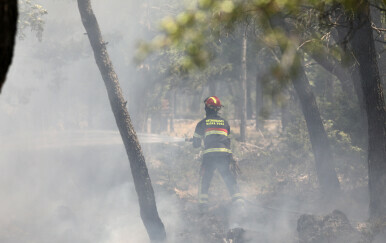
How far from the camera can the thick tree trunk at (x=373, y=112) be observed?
281 inches

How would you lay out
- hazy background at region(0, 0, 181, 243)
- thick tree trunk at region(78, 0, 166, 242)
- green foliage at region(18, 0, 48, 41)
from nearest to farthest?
thick tree trunk at region(78, 0, 166, 242) → hazy background at region(0, 0, 181, 243) → green foliage at region(18, 0, 48, 41)

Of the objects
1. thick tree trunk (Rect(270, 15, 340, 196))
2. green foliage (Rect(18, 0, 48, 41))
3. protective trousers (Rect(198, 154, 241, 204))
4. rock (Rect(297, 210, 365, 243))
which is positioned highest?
green foliage (Rect(18, 0, 48, 41))

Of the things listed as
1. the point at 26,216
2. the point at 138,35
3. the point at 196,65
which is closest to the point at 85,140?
the point at 138,35

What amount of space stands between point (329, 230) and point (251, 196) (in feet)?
15.5

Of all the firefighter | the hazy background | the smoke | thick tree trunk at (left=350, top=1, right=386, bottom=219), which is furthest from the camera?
the hazy background

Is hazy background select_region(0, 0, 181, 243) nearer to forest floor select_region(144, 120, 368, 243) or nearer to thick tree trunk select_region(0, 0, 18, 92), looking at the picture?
Answer: forest floor select_region(144, 120, 368, 243)

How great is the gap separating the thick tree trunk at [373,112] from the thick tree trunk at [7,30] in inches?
232

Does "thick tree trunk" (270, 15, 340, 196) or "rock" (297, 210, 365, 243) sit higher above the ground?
"thick tree trunk" (270, 15, 340, 196)

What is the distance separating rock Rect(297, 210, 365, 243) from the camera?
7.41 metres

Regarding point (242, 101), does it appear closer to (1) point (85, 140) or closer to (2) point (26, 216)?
(1) point (85, 140)

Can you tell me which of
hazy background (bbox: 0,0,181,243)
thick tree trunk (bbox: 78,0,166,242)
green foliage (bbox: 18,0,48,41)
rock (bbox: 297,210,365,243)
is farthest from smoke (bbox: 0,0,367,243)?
green foliage (bbox: 18,0,48,41)

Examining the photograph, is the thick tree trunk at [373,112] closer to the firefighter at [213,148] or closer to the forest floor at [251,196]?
the forest floor at [251,196]

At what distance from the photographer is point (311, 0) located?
353cm

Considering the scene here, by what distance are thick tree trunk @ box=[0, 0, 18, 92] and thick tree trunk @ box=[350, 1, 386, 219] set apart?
19.3 feet
